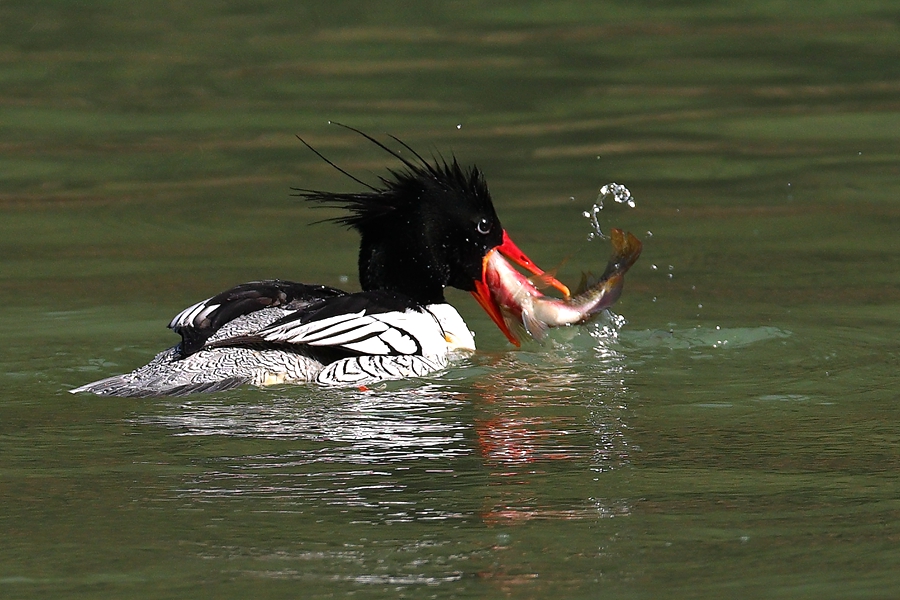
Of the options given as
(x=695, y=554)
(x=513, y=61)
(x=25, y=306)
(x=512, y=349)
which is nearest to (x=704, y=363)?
(x=512, y=349)

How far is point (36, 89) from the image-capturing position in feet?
54.4

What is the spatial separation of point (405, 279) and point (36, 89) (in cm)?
849

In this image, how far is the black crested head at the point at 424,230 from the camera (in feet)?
29.5

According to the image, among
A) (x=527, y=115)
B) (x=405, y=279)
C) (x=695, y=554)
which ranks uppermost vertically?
(x=527, y=115)

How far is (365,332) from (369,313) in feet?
0.43

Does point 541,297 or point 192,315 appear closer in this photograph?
point 192,315

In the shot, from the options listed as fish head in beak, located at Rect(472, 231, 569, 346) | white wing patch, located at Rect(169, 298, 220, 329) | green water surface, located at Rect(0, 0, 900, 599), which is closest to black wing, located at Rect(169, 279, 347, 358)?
white wing patch, located at Rect(169, 298, 220, 329)

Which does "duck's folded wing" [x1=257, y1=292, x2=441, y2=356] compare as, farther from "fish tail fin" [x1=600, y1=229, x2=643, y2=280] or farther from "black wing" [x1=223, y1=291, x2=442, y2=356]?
"fish tail fin" [x1=600, y1=229, x2=643, y2=280]

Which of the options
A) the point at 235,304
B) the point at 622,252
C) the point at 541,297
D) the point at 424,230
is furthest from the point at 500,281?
the point at 235,304

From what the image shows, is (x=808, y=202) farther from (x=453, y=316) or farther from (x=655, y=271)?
(x=453, y=316)

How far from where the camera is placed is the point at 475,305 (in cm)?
1075

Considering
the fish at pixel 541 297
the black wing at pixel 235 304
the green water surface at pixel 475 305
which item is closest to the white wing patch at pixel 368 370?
the green water surface at pixel 475 305

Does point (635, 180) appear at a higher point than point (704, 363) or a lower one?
higher

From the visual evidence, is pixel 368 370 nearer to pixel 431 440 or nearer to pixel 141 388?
pixel 141 388
